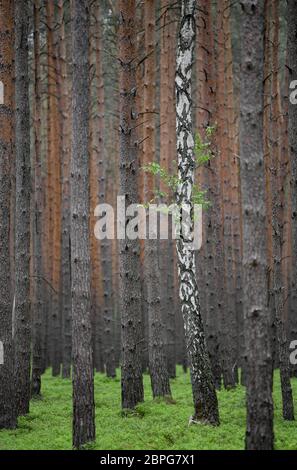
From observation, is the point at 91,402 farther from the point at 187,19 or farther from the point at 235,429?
the point at 187,19

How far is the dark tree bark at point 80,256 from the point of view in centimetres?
798

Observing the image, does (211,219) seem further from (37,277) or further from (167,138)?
(37,277)

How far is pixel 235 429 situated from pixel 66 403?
16.1ft

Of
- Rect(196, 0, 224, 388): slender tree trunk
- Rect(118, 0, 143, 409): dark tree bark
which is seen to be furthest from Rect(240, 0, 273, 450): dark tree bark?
Rect(196, 0, 224, 388): slender tree trunk

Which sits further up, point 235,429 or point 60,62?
point 60,62

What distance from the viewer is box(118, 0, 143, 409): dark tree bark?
10.4 m

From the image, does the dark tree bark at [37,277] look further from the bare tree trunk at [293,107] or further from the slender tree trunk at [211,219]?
the bare tree trunk at [293,107]

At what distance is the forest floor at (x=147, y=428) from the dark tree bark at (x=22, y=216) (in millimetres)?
900

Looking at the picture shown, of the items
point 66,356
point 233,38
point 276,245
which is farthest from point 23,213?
point 233,38

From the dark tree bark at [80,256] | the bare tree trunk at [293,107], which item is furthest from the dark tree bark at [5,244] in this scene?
the bare tree trunk at [293,107]

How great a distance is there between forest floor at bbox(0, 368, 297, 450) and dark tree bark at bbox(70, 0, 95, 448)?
1.65ft

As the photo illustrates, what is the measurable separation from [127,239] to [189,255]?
183cm

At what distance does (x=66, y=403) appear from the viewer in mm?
12430

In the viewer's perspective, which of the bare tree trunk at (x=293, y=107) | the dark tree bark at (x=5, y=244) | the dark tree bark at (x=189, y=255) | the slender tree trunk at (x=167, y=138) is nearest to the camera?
the dark tree bark at (x=189, y=255)
